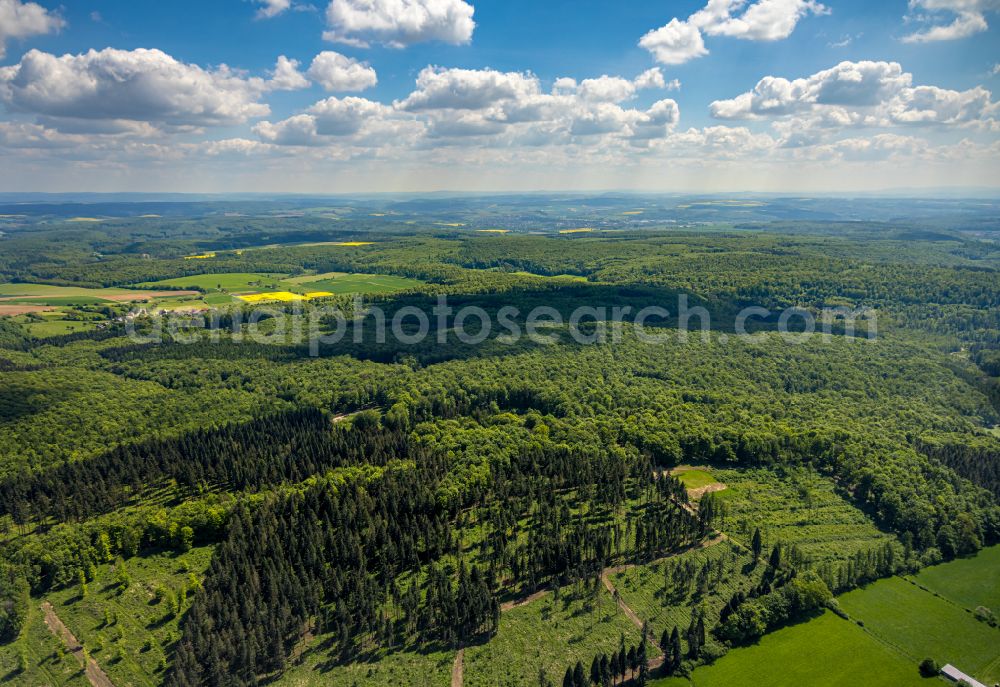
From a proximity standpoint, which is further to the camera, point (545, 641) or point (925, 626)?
point (925, 626)

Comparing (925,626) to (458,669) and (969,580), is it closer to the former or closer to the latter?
(969,580)

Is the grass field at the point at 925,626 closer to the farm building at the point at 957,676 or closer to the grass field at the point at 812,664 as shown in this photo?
the farm building at the point at 957,676

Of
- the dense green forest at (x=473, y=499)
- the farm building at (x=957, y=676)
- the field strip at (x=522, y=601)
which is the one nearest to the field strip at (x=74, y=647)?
the dense green forest at (x=473, y=499)

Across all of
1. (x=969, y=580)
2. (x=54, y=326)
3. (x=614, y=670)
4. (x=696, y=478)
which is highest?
(x=54, y=326)

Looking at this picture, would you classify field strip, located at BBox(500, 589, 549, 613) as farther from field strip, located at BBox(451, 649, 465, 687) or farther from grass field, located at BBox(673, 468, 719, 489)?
grass field, located at BBox(673, 468, 719, 489)

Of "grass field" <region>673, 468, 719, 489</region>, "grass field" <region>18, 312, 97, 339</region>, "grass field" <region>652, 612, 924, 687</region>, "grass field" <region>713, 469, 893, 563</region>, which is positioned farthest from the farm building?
"grass field" <region>18, 312, 97, 339</region>

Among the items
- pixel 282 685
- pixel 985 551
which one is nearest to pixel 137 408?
pixel 282 685

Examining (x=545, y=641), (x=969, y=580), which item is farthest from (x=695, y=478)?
(x=545, y=641)
